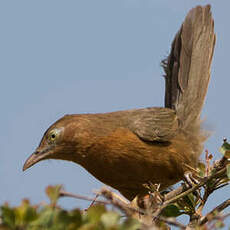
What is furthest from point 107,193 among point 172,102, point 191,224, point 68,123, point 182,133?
point 172,102

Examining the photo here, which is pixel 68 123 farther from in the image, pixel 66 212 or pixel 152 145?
pixel 66 212

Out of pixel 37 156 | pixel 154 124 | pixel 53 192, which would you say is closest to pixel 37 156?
pixel 37 156

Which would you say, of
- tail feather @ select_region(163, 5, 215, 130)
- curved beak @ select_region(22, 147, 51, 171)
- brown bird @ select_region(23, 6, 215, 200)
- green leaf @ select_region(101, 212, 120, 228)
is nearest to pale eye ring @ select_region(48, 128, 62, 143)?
brown bird @ select_region(23, 6, 215, 200)

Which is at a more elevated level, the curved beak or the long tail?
the long tail

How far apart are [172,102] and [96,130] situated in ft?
5.51

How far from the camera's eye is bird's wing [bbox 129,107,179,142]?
651cm

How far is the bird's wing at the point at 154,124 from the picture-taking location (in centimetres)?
651

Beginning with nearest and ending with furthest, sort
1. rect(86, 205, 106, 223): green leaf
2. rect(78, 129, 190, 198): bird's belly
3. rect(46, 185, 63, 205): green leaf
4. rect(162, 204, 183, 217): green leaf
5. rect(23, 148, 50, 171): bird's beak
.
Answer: rect(86, 205, 106, 223): green leaf
rect(46, 185, 63, 205): green leaf
rect(162, 204, 183, 217): green leaf
rect(78, 129, 190, 198): bird's belly
rect(23, 148, 50, 171): bird's beak

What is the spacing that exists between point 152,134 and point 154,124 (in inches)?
11.7

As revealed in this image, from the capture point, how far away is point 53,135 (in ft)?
→ 21.1

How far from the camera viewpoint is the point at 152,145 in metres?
6.44

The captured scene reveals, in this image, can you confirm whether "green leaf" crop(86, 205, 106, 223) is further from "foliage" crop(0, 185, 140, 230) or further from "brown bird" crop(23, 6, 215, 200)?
"brown bird" crop(23, 6, 215, 200)

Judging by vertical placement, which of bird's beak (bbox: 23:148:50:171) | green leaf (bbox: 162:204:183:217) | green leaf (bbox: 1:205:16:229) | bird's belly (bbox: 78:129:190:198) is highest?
green leaf (bbox: 1:205:16:229)

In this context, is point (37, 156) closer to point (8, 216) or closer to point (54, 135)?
point (54, 135)
